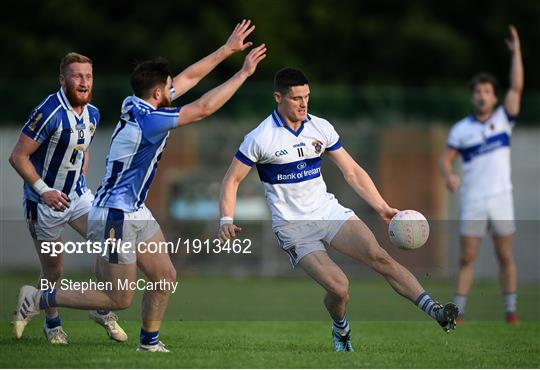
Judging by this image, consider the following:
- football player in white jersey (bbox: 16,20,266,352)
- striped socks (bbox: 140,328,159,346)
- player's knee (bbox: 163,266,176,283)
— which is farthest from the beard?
striped socks (bbox: 140,328,159,346)

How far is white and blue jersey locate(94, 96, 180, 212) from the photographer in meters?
8.98

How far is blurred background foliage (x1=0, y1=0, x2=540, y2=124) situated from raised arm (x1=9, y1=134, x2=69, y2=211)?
752 inches

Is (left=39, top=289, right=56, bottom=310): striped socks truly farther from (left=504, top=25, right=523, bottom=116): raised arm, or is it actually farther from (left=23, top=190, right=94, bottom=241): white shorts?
(left=504, top=25, right=523, bottom=116): raised arm

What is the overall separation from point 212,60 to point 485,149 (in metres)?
5.38

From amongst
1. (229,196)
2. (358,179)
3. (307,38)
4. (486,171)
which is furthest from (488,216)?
(307,38)

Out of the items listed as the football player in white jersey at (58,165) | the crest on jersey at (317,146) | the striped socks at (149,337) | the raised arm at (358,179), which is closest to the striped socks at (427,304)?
the raised arm at (358,179)

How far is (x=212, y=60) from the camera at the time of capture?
1002 cm

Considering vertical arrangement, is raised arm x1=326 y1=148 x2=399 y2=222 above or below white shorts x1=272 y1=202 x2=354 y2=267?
above

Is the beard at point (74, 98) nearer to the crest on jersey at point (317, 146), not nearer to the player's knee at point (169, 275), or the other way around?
the player's knee at point (169, 275)

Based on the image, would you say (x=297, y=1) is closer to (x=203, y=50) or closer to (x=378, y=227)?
(x=203, y=50)

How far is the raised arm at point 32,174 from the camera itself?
967 centimetres

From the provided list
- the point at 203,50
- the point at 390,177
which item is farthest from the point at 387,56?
the point at 390,177

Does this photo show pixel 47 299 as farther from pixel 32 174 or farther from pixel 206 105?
pixel 206 105

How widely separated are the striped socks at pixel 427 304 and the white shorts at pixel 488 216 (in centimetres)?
453
